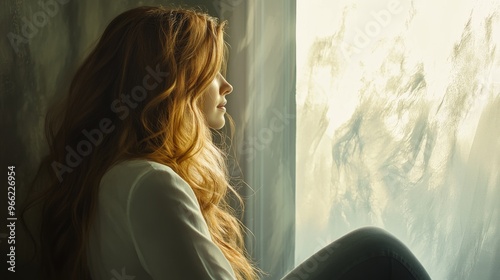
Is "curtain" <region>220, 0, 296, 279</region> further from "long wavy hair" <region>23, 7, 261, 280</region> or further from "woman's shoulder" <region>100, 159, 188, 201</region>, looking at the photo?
"woman's shoulder" <region>100, 159, 188, 201</region>

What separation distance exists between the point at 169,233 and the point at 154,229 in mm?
26

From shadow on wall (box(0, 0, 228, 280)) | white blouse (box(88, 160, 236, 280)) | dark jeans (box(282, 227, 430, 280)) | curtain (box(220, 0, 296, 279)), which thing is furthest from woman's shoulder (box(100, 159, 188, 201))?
curtain (box(220, 0, 296, 279))

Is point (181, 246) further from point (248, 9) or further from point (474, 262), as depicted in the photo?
point (248, 9)

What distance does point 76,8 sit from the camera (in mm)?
1639

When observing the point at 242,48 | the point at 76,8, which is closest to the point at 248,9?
the point at 242,48

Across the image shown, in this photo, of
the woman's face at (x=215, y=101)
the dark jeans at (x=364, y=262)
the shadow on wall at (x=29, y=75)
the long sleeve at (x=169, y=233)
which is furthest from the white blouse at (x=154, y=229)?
the shadow on wall at (x=29, y=75)

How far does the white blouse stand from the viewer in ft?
3.31

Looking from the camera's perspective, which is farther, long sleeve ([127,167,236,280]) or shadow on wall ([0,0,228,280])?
shadow on wall ([0,0,228,280])

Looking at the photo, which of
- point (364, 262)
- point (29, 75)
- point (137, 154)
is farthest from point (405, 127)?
point (29, 75)

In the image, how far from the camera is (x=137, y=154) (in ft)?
3.87

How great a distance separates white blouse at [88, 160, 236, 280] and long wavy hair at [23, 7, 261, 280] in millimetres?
82

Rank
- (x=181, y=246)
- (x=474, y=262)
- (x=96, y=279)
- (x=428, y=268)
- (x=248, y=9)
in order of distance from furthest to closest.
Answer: (x=248, y=9)
(x=428, y=268)
(x=474, y=262)
(x=96, y=279)
(x=181, y=246)

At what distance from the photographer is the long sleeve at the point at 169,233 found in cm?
101

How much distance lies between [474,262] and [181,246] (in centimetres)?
66
